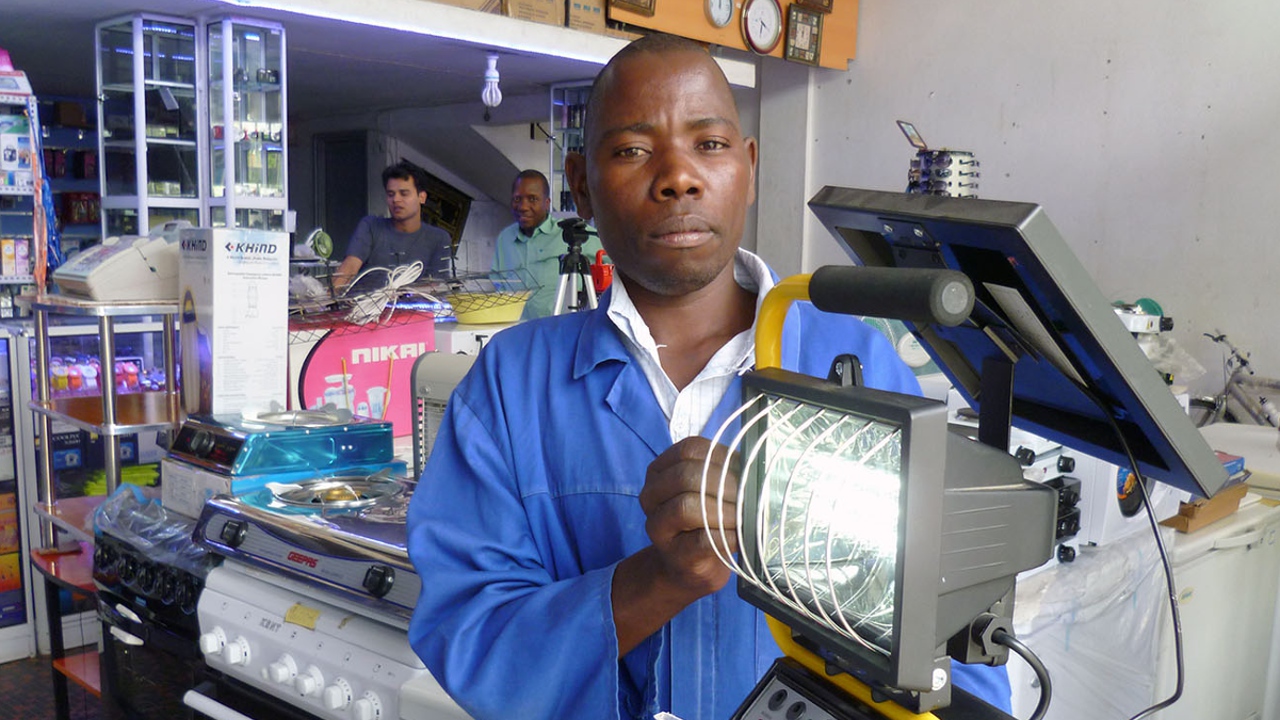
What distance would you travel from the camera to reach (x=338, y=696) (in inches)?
61.8

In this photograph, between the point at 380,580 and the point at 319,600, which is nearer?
the point at 380,580

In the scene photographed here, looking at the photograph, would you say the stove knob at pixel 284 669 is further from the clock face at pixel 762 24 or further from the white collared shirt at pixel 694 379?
the clock face at pixel 762 24

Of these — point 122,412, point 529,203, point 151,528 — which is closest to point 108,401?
point 122,412

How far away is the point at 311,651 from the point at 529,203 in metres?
3.96

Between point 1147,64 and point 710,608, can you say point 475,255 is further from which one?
point 710,608

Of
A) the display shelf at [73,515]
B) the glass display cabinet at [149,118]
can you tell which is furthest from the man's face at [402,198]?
the display shelf at [73,515]

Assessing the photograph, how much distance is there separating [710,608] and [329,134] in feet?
32.3

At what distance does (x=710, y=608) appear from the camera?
37.4 inches

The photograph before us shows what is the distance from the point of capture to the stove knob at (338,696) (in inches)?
61.7

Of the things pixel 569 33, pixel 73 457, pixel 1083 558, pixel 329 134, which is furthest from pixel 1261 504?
pixel 329 134

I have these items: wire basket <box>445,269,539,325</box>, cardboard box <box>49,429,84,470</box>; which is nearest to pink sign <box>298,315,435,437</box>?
wire basket <box>445,269,539,325</box>

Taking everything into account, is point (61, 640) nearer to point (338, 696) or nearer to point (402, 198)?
point (338, 696)

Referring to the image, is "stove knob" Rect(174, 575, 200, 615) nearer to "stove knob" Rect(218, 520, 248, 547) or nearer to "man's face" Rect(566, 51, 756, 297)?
"stove knob" Rect(218, 520, 248, 547)

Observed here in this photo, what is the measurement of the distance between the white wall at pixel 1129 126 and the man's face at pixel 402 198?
9.01ft
